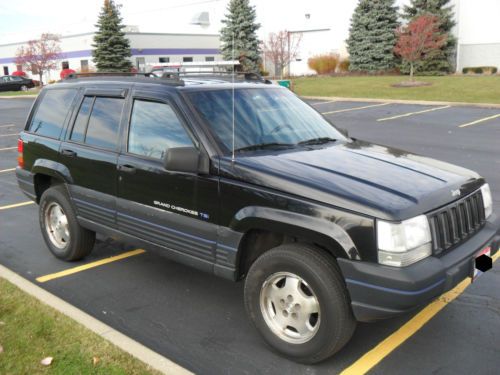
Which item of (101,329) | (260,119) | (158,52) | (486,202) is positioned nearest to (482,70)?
(158,52)

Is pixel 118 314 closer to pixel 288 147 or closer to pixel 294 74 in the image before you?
pixel 288 147

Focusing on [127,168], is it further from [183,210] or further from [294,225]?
[294,225]

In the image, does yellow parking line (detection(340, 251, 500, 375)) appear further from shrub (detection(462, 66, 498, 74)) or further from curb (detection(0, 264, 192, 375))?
shrub (detection(462, 66, 498, 74))

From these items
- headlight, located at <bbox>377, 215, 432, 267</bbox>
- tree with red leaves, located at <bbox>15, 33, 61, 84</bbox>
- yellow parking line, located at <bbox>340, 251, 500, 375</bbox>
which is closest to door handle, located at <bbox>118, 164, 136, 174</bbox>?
headlight, located at <bbox>377, 215, 432, 267</bbox>

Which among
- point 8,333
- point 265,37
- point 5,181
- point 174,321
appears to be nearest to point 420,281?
point 174,321

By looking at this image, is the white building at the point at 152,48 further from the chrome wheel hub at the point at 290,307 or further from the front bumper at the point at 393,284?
the front bumper at the point at 393,284

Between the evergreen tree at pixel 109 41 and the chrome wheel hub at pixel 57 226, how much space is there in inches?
1464

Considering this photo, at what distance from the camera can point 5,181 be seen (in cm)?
940

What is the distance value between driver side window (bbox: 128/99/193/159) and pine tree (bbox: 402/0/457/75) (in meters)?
33.7

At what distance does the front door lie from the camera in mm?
3809

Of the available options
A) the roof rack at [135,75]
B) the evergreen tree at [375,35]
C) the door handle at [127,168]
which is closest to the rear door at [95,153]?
the door handle at [127,168]

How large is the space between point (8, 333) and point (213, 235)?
1659 millimetres

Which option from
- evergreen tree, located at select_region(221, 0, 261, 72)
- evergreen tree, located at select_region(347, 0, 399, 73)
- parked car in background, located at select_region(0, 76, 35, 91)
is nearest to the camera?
evergreen tree, located at select_region(347, 0, 399, 73)

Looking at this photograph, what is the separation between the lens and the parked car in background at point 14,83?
4200cm
